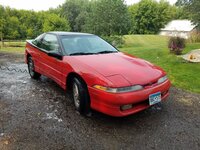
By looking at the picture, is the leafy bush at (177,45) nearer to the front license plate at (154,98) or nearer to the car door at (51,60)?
the car door at (51,60)

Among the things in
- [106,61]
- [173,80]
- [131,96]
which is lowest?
[173,80]

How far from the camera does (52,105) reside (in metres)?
4.61

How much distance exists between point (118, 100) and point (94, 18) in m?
33.3

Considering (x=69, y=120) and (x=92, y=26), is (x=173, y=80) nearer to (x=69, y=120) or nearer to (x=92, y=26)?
(x=69, y=120)

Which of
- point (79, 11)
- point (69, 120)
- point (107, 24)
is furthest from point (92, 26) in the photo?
point (69, 120)

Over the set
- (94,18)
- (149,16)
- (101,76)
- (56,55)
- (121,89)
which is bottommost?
(121,89)

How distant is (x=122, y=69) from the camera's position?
Result: 398 cm

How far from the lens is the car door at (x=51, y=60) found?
4745 millimetres

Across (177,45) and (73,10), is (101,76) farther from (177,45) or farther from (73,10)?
(73,10)

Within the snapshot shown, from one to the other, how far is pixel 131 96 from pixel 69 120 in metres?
1.20

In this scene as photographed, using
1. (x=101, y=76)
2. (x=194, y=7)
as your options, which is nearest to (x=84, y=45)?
(x=101, y=76)

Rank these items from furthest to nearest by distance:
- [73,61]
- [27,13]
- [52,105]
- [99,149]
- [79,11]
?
[79,11], [27,13], [52,105], [73,61], [99,149]

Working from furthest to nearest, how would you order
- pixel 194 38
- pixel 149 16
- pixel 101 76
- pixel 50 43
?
pixel 149 16 < pixel 194 38 < pixel 50 43 < pixel 101 76

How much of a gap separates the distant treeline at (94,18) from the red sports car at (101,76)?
13500 millimetres
